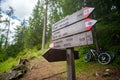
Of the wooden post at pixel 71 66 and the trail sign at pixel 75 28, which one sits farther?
the wooden post at pixel 71 66

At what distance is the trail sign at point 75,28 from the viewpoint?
10.7ft

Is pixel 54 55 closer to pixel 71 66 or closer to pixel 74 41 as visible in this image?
pixel 71 66

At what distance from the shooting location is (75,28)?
3738mm

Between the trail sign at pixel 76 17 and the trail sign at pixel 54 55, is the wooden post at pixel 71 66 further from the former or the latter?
the trail sign at pixel 76 17

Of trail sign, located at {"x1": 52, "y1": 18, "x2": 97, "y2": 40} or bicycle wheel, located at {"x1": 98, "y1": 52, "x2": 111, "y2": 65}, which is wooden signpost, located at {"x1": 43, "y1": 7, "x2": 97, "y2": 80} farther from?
bicycle wheel, located at {"x1": 98, "y1": 52, "x2": 111, "y2": 65}

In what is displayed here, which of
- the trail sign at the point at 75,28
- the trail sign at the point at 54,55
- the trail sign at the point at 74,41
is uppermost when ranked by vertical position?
the trail sign at the point at 75,28

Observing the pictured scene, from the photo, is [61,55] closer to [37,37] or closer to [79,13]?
[79,13]

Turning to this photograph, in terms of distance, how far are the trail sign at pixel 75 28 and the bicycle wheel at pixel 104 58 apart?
5182 mm

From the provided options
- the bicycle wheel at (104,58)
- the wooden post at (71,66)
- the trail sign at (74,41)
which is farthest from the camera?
the bicycle wheel at (104,58)

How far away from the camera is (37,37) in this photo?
26.3 meters

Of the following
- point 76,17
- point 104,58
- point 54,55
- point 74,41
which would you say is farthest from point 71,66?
point 104,58

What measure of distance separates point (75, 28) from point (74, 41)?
0.36 m

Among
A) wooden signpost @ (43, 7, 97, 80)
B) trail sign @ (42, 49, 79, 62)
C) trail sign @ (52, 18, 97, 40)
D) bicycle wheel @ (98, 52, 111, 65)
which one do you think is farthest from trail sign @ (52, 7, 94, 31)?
bicycle wheel @ (98, 52, 111, 65)

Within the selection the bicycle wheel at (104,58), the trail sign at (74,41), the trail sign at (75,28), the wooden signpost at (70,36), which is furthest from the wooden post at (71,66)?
the bicycle wheel at (104,58)
